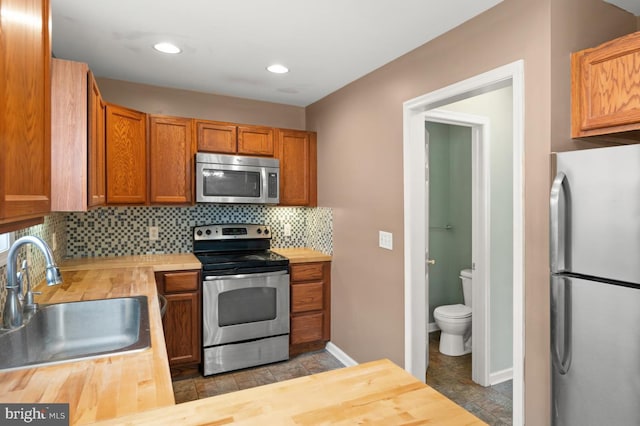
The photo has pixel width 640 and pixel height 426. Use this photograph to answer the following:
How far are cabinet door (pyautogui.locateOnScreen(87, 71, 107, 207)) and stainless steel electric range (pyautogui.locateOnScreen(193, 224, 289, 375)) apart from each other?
1025mm

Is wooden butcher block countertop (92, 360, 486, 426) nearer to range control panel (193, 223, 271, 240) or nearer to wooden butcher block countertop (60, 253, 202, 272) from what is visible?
wooden butcher block countertop (60, 253, 202, 272)

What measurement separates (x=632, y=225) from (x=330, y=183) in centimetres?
246

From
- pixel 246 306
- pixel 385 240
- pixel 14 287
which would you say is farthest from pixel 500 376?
pixel 14 287

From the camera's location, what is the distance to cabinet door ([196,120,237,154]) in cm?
333

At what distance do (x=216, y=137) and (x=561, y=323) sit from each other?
2.92 meters

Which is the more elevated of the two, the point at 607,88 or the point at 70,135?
the point at 607,88

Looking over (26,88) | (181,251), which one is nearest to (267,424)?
(26,88)

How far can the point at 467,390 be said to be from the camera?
280 cm

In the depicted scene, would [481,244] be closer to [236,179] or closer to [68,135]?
[236,179]

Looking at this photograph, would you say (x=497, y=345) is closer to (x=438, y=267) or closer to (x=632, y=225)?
(x=438, y=267)

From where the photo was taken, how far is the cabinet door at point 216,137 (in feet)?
10.9

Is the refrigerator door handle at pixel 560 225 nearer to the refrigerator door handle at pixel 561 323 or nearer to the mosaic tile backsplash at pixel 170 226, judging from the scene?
the refrigerator door handle at pixel 561 323

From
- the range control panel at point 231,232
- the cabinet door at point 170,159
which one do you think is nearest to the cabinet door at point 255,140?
the cabinet door at point 170,159

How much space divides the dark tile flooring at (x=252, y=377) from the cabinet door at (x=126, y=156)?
155 cm
